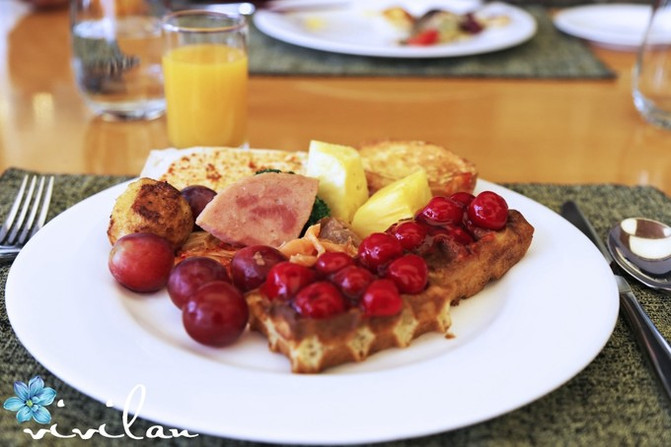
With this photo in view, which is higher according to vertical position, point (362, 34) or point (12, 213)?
point (12, 213)

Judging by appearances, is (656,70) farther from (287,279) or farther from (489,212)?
(287,279)

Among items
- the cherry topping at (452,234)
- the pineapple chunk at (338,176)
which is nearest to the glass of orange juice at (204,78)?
the pineapple chunk at (338,176)

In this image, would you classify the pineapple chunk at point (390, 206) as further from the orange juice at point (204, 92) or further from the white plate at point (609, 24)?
the white plate at point (609, 24)

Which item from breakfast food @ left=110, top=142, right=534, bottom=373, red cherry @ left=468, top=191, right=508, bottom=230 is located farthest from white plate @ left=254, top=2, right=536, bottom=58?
red cherry @ left=468, top=191, right=508, bottom=230

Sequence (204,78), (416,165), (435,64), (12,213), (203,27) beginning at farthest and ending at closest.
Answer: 1. (435,64)
2. (203,27)
3. (204,78)
4. (416,165)
5. (12,213)

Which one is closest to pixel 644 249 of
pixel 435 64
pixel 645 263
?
pixel 645 263

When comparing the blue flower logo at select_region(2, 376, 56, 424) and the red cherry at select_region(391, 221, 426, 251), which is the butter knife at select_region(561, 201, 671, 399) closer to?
the red cherry at select_region(391, 221, 426, 251)

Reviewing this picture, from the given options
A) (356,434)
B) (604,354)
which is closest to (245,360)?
(356,434)
